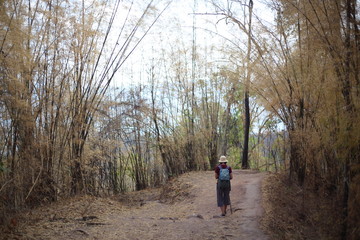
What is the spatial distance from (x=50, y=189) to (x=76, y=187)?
621mm

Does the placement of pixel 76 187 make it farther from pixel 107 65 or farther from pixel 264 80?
pixel 264 80

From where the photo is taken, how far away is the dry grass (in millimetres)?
4089

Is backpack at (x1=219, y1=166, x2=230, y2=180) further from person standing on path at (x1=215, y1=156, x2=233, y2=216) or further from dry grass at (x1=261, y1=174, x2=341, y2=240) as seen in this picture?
dry grass at (x1=261, y1=174, x2=341, y2=240)

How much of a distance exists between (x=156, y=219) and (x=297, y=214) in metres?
2.07

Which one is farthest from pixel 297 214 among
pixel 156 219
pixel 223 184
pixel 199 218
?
pixel 156 219

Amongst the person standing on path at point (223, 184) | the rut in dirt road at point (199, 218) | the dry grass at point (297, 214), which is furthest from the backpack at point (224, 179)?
the dry grass at point (297, 214)

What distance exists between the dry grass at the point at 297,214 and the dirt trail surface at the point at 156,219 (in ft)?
0.61

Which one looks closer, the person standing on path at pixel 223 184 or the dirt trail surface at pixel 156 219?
the dirt trail surface at pixel 156 219

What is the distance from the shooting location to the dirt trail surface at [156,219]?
4348mm

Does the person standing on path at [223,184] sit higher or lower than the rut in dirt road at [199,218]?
higher

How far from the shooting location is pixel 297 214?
5172mm

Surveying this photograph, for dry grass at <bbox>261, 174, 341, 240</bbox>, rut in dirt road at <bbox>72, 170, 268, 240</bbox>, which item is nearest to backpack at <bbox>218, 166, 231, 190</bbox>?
rut in dirt road at <bbox>72, 170, 268, 240</bbox>

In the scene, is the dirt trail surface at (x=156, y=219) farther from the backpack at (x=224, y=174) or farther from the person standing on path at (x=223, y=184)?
the backpack at (x=224, y=174)

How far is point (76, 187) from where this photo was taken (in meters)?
6.68
